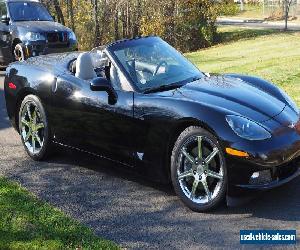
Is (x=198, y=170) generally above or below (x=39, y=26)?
below

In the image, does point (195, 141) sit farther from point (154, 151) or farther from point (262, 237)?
point (262, 237)

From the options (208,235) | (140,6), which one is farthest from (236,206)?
(140,6)

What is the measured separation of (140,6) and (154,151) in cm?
2335

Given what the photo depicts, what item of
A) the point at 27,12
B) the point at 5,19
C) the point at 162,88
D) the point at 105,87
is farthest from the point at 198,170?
the point at 27,12

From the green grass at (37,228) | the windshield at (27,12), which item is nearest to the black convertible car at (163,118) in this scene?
the green grass at (37,228)

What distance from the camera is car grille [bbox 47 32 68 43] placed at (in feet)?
44.2

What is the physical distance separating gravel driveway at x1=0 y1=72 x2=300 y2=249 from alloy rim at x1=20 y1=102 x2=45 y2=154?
0.26 meters

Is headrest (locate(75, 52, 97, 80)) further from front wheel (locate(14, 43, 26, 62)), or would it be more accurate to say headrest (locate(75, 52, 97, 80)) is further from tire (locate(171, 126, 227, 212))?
front wheel (locate(14, 43, 26, 62))

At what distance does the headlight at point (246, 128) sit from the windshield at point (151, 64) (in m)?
1.07

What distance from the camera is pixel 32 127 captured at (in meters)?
6.49

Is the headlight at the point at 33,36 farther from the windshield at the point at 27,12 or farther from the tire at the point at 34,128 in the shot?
the tire at the point at 34,128

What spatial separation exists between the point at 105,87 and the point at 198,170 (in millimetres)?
1344

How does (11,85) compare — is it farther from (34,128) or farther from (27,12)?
(27,12)

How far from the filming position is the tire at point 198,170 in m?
4.55
